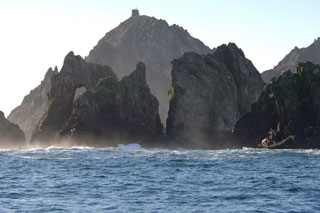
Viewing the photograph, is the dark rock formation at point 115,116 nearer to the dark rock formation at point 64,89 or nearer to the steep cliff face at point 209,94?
the steep cliff face at point 209,94

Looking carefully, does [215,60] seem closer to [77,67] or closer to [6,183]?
[77,67]

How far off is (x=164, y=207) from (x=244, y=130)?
257 ft

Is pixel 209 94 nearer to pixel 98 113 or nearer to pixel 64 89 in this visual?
pixel 98 113

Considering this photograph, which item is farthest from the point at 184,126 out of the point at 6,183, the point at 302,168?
the point at 6,183

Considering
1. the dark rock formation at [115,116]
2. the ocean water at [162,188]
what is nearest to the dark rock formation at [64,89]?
the dark rock formation at [115,116]

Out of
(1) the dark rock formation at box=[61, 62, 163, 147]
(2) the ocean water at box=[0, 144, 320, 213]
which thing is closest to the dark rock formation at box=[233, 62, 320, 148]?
(1) the dark rock formation at box=[61, 62, 163, 147]

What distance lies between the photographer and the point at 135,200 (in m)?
34.7

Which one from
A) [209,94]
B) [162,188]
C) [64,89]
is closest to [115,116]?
[64,89]

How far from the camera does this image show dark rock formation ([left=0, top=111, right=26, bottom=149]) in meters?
126

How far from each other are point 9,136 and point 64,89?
19.6 metres

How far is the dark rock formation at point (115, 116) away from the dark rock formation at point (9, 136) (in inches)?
571

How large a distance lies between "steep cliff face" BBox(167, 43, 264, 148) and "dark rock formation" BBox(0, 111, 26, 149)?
3740 centimetres

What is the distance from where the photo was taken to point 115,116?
408ft

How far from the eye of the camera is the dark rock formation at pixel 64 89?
128875mm
